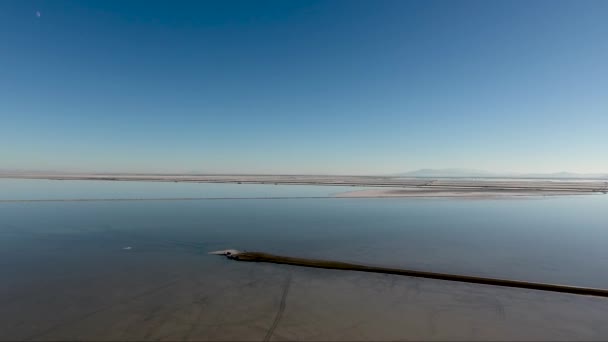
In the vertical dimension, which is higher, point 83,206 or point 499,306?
point 83,206

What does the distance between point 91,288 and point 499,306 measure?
10.3 meters

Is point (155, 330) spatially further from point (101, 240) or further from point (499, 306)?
point (101, 240)

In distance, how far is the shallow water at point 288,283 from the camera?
5875 mm

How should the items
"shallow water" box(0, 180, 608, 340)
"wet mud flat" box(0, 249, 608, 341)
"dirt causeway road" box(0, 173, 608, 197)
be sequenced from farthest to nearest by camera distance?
1. "dirt causeway road" box(0, 173, 608, 197)
2. "shallow water" box(0, 180, 608, 340)
3. "wet mud flat" box(0, 249, 608, 341)

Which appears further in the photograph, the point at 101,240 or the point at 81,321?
the point at 101,240

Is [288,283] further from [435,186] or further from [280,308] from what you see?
[435,186]

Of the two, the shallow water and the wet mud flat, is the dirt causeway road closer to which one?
the shallow water

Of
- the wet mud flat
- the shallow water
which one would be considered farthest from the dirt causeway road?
the wet mud flat

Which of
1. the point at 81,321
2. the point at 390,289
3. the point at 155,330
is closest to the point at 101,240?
the point at 81,321

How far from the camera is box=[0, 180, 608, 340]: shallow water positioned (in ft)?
19.3

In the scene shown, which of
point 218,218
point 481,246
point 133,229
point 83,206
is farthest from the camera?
point 83,206

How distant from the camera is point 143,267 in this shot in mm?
9289

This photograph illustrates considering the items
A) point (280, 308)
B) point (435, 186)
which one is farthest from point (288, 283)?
point (435, 186)

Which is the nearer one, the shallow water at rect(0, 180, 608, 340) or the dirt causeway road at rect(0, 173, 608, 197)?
the shallow water at rect(0, 180, 608, 340)
